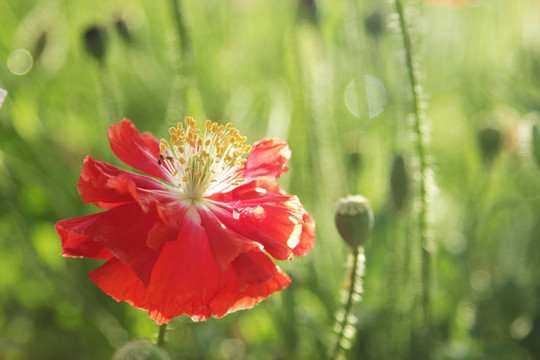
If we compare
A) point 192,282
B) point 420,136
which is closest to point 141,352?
point 192,282

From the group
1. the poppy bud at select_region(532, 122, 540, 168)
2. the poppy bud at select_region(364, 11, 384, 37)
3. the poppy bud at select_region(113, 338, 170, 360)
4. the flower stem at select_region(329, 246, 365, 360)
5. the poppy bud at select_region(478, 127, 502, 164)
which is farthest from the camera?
the poppy bud at select_region(364, 11, 384, 37)

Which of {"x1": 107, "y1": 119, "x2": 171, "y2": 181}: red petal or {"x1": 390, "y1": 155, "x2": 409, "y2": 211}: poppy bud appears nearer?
{"x1": 107, "y1": 119, "x2": 171, "y2": 181}: red petal

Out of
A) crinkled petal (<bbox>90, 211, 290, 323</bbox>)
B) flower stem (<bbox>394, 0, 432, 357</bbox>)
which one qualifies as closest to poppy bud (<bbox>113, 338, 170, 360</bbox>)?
crinkled petal (<bbox>90, 211, 290, 323</bbox>)

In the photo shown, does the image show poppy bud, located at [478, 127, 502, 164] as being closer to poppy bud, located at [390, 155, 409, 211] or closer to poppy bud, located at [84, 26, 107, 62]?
poppy bud, located at [390, 155, 409, 211]

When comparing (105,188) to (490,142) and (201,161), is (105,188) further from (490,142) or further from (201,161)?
(490,142)

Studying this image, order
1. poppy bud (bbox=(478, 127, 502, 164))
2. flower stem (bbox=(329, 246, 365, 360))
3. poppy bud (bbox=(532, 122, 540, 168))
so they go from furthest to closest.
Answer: poppy bud (bbox=(478, 127, 502, 164)) → poppy bud (bbox=(532, 122, 540, 168)) → flower stem (bbox=(329, 246, 365, 360))

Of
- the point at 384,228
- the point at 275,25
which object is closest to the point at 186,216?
the point at 384,228
